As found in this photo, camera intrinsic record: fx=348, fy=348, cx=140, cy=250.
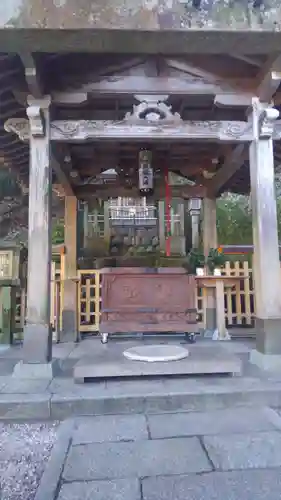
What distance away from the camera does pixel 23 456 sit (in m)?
2.22

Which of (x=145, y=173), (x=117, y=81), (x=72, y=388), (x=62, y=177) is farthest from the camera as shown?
(x=62, y=177)

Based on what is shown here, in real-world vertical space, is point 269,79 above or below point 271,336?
above

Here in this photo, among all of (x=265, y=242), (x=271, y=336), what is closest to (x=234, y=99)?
(x=265, y=242)

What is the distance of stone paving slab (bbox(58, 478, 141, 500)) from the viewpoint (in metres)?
1.70

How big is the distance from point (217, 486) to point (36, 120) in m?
3.58

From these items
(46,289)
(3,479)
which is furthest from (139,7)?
(3,479)

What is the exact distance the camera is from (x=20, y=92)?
3887mm

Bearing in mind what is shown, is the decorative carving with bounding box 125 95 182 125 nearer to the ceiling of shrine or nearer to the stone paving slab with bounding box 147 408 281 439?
the ceiling of shrine

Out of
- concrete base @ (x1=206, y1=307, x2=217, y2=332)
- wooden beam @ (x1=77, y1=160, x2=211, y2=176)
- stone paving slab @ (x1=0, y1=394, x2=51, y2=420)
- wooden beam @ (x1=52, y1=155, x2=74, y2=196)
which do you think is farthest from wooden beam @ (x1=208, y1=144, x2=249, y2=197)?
stone paving slab @ (x1=0, y1=394, x2=51, y2=420)

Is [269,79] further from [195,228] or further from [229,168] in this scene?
[195,228]

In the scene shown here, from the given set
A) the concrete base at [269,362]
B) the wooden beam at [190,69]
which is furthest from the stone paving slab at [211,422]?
the wooden beam at [190,69]

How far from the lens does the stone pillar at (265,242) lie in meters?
3.69

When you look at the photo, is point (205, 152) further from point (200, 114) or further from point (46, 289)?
point (46, 289)

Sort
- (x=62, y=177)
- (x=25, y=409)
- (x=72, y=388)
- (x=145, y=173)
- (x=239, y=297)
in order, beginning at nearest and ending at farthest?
1. (x=25, y=409)
2. (x=72, y=388)
3. (x=145, y=173)
4. (x=62, y=177)
5. (x=239, y=297)
